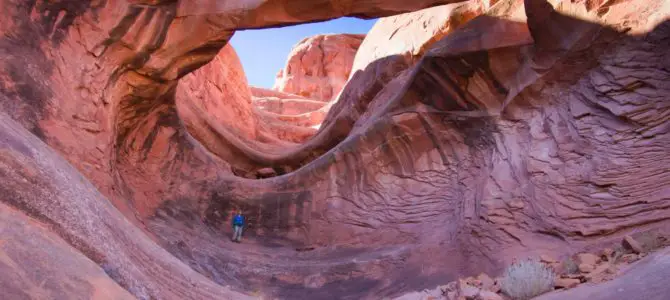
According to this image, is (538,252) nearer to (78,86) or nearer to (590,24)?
(590,24)

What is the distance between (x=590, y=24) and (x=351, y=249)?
4.64 metres

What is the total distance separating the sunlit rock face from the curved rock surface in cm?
1467

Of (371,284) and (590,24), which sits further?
(371,284)

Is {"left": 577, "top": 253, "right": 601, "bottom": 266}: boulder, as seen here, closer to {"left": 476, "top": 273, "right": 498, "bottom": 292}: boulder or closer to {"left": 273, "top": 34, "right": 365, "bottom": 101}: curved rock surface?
{"left": 476, "top": 273, "right": 498, "bottom": 292}: boulder

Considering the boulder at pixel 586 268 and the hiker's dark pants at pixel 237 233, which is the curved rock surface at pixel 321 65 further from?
the boulder at pixel 586 268

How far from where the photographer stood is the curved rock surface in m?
24.2

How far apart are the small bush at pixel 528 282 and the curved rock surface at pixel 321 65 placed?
1920 centimetres

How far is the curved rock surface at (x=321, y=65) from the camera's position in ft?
79.6

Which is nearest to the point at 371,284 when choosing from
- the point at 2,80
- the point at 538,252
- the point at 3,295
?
the point at 538,252

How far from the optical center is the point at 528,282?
4.60 meters

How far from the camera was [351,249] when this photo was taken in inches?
342

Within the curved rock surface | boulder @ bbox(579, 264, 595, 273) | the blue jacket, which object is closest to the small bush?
boulder @ bbox(579, 264, 595, 273)

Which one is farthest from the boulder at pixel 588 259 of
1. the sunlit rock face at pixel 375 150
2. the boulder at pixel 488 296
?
the boulder at pixel 488 296

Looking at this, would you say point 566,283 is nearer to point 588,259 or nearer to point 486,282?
point 588,259
